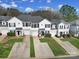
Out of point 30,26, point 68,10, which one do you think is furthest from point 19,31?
point 68,10

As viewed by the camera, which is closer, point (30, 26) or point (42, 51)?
point (42, 51)

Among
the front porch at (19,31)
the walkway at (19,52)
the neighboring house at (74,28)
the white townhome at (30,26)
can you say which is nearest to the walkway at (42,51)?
the walkway at (19,52)

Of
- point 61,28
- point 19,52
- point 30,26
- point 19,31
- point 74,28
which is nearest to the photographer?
point 19,52

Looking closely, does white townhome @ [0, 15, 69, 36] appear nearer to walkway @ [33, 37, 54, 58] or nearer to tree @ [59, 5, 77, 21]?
walkway @ [33, 37, 54, 58]

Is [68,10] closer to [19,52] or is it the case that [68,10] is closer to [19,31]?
[19,31]

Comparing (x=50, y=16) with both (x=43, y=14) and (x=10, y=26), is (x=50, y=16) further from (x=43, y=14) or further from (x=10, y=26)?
(x=10, y=26)

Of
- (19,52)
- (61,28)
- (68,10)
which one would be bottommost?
(19,52)

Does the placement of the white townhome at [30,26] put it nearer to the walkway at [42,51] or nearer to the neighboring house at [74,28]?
the neighboring house at [74,28]

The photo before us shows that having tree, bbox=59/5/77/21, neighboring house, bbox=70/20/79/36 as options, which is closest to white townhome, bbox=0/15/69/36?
neighboring house, bbox=70/20/79/36
